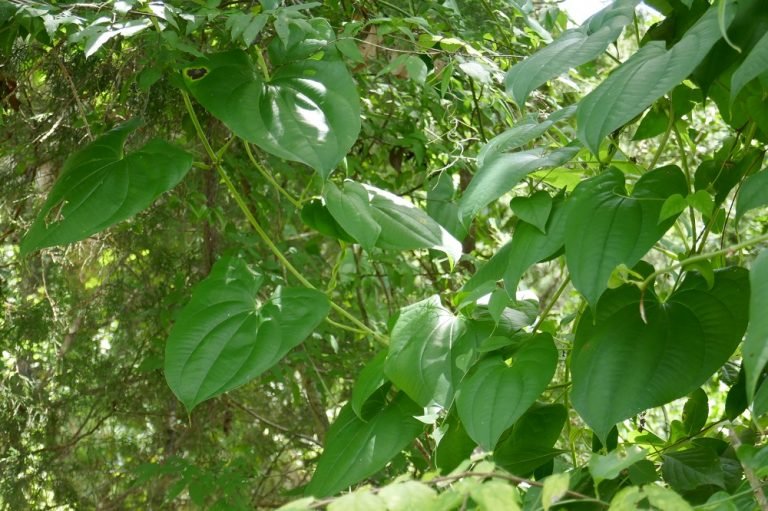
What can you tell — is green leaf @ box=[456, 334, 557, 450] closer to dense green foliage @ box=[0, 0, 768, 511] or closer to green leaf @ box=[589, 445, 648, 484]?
dense green foliage @ box=[0, 0, 768, 511]

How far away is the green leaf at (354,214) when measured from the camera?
3.68 ft

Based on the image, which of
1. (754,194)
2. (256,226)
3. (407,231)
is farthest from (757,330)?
(256,226)

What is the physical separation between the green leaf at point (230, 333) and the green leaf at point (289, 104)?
19 centimetres

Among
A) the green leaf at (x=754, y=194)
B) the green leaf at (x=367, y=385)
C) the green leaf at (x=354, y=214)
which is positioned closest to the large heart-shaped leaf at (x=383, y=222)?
the green leaf at (x=354, y=214)

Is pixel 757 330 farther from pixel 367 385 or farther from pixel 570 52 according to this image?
pixel 367 385

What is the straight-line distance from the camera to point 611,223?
2.90ft

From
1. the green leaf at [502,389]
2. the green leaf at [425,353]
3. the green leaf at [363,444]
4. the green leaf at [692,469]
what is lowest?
the green leaf at [363,444]

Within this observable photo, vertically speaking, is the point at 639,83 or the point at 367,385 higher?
the point at 639,83

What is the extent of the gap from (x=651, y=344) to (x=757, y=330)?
35cm

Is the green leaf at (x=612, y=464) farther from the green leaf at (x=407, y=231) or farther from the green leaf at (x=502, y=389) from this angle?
the green leaf at (x=407, y=231)

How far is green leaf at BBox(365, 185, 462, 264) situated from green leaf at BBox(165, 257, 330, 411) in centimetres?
12

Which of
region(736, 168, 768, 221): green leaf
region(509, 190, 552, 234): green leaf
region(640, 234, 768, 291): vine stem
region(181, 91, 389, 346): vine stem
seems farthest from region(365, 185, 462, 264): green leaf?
region(736, 168, 768, 221): green leaf

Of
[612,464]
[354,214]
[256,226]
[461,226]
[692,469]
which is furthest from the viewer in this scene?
[461,226]

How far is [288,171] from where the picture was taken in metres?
1.79
